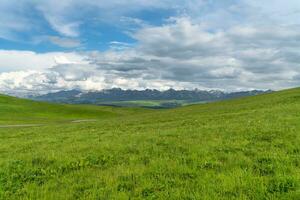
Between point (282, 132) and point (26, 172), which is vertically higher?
point (282, 132)

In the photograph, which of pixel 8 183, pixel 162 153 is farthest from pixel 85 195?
pixel 162 153

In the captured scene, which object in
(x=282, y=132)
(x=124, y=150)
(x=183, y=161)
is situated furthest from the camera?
(x=282, y=132)

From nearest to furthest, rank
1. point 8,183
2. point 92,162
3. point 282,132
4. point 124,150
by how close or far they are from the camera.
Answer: point 8,183, point 92,162, point 124,150, point 282,132

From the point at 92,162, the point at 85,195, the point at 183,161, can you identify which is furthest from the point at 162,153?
the point at 85,195

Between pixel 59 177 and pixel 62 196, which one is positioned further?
pixel 59 177

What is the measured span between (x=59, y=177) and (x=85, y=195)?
291 cm

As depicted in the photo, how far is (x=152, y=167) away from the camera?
42.2ft

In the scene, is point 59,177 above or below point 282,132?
below

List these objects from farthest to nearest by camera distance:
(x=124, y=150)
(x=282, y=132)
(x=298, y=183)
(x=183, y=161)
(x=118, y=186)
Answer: (x=282, y=132), (x=124, y=150), (x=183, y=161), (x=118, y=186), (x=298, y=183)

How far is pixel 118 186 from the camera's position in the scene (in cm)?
1105

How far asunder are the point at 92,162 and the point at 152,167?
11.1ft

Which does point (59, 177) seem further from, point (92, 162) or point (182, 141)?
point (182, 141)

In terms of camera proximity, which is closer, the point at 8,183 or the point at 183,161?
the point at 8,183

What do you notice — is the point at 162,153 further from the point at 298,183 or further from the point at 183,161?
the point at 298,183
